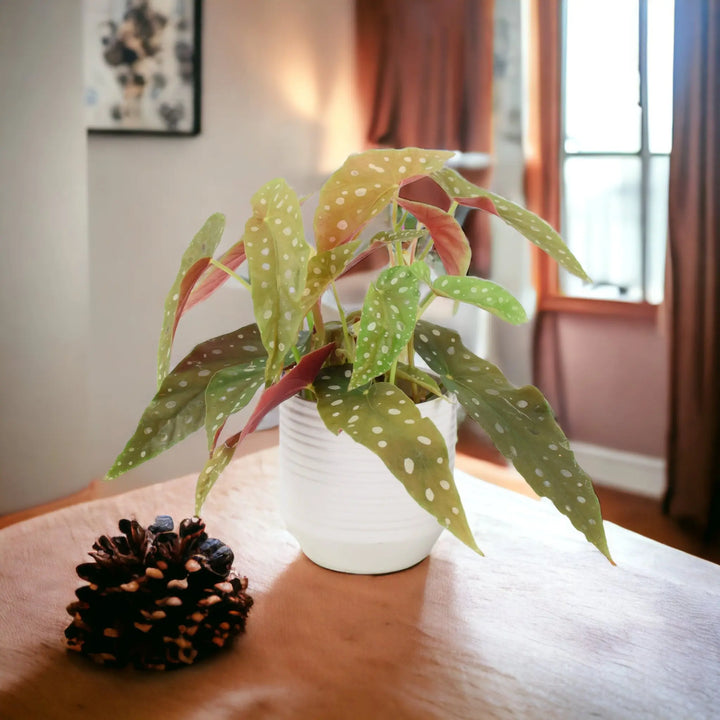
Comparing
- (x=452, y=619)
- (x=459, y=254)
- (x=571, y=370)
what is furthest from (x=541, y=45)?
(x=452, y=619)

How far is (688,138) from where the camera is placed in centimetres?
229

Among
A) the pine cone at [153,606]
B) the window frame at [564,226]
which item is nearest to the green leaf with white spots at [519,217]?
the pine cone at [153,606]

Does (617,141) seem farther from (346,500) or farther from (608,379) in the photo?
(346,500)

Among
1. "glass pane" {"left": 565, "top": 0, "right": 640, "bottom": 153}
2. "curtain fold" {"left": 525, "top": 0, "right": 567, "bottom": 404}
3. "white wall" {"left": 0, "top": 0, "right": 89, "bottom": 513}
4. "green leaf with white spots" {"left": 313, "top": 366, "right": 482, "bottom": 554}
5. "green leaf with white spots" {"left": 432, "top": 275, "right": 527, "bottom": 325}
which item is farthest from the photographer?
"curtain fold" {"left": 525, "top": 0, "right": 567, "bottom": 404}

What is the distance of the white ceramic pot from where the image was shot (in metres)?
0.74

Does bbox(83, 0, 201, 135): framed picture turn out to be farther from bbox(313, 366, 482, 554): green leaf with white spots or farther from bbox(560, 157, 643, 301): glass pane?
bbox(313, 366, 482, 554): green leaf with white spots

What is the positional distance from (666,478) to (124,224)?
77.7 inches

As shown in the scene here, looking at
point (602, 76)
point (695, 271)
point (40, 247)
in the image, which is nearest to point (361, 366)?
point (40, 247)

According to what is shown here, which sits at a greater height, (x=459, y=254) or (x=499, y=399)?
(x=459, y=254)

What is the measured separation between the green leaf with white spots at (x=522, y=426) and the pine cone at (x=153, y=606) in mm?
274

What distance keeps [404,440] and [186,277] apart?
25 cm

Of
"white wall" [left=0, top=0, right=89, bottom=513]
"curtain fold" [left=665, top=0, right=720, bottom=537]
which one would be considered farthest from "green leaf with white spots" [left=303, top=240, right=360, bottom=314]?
"curtain fold" [left=665, top=0, right=720, bottom=537]

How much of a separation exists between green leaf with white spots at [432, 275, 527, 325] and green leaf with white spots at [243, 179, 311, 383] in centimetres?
14

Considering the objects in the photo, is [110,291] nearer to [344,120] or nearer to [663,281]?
[344,120]
